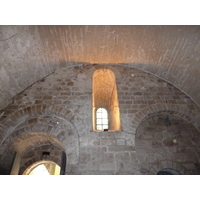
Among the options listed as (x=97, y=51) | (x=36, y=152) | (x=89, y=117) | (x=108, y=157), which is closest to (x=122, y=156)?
(x=108, y=157)

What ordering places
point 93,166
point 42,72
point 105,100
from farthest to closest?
point 105,100
point 42,72
point 93,166

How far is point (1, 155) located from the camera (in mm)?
4176

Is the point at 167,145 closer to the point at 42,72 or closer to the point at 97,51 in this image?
the point at 97,51

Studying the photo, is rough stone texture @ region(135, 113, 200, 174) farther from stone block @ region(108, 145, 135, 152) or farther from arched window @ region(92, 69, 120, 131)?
arched window @ region(92, 69, 120, 131)

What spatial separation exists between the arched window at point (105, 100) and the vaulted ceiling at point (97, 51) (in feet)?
1.87

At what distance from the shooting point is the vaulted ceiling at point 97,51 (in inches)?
162

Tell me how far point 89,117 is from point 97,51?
2185 millimetres

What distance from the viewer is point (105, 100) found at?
22.5 feet

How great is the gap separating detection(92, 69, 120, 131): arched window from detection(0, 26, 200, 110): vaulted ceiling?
57 centimetres

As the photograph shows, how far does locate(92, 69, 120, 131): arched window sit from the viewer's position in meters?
5.52

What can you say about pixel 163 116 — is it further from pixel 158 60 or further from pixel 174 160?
pixel 158 60

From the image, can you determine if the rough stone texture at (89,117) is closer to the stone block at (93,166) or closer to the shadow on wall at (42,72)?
the stone block at (93,166)

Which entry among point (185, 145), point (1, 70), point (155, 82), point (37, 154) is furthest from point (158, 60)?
point (37, 154)

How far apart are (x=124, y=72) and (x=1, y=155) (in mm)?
4321
